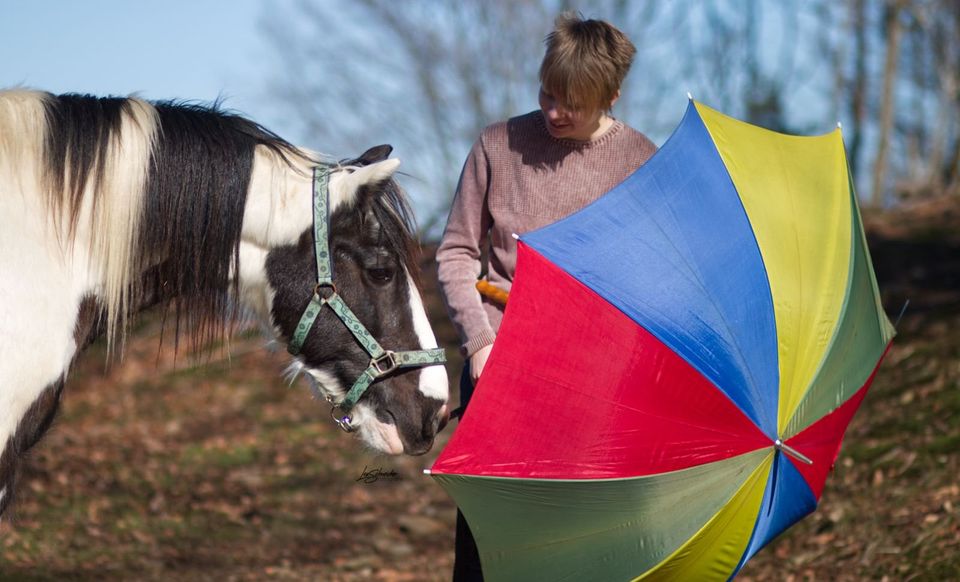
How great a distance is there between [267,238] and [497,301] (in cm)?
75

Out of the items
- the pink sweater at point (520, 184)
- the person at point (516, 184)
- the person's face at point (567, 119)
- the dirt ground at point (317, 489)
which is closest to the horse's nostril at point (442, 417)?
the person at point (516, 184)

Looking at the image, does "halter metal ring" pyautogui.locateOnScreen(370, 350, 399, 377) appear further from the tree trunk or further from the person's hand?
the tree trunk

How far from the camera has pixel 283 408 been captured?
38.2ft

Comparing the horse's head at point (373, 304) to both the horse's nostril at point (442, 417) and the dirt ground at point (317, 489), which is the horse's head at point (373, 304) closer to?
the horse's nostril at point (442, 417)

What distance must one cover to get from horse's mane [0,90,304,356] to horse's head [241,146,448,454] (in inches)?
6.7

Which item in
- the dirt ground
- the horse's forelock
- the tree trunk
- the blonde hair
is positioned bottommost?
the dirt ground

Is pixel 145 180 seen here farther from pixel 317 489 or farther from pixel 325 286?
pixel 317 489

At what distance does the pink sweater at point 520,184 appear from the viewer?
328 cm

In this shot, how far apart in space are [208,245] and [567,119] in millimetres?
1138

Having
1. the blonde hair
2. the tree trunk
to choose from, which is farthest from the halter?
the tree trunk

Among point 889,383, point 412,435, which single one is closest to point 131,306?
point 412,435

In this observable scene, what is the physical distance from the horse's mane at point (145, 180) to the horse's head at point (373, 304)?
17cm

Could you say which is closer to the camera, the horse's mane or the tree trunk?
the horse's mane

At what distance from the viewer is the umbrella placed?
286 cm
